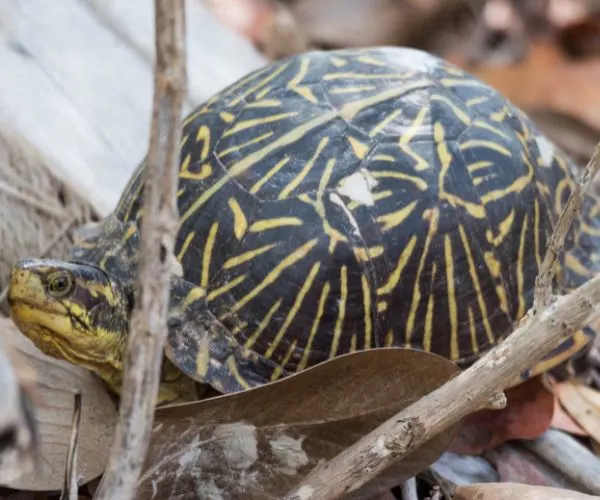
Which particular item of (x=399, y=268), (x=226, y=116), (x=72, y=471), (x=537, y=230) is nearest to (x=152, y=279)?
(x=72, y=471)

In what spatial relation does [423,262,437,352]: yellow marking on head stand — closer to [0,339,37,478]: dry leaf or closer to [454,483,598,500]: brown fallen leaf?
[454,483,598,500]: brown fallen leaf

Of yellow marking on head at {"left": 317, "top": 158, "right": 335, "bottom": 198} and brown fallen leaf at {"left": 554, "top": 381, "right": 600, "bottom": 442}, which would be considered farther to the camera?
brown fallen leaf at {"left": 554, "top": 381, "right": 600, "bottom": 442}

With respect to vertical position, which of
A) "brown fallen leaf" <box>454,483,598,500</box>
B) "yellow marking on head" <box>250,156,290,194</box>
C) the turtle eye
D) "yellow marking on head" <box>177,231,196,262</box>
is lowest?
"brown fallen leaf" <box>454,483,598,500</box>

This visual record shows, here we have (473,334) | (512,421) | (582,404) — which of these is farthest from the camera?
(582,404)

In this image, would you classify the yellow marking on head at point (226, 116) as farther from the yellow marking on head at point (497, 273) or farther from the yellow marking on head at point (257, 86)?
the yellow marking on head at point (497, 273)

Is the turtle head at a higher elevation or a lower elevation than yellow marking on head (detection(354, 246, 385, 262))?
higher

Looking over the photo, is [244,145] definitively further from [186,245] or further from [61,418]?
[61,418]

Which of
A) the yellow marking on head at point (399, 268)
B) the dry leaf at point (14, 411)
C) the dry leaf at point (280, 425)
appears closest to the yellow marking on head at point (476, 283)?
the yellow marking on head at point (399, 268)

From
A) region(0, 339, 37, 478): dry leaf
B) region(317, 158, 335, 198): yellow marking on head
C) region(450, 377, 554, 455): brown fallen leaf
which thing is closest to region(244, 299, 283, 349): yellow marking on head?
region(317, 158, 335, 198): yellow marking on head
